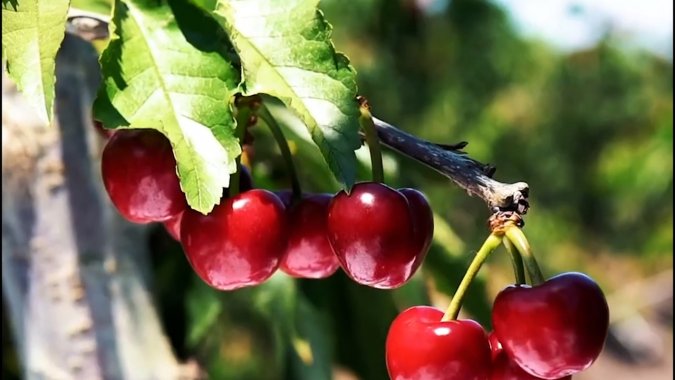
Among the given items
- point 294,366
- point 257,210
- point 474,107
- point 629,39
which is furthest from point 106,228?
point 629,39

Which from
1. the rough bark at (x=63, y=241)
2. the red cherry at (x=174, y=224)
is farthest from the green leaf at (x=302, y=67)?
the rough bark at (x=63, y=241)

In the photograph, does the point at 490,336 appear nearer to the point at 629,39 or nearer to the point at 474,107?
the point at 474,107

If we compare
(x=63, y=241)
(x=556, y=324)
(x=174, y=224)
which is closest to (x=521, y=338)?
(x=556, y=324)

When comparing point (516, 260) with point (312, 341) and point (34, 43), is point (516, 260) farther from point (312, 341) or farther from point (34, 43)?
point (312, 341)

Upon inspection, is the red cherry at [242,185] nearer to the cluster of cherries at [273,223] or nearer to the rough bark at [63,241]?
the cluster of cherries at [273,223]

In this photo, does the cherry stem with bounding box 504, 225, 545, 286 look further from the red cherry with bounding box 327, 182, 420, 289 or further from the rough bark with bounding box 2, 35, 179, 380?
the rough bark with bounding box 2, 35, 179, 380

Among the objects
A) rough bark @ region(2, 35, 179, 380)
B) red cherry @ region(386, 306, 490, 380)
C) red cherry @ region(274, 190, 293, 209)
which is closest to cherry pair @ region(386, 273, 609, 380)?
red cherry @ region(386, 306, 490, 380)
